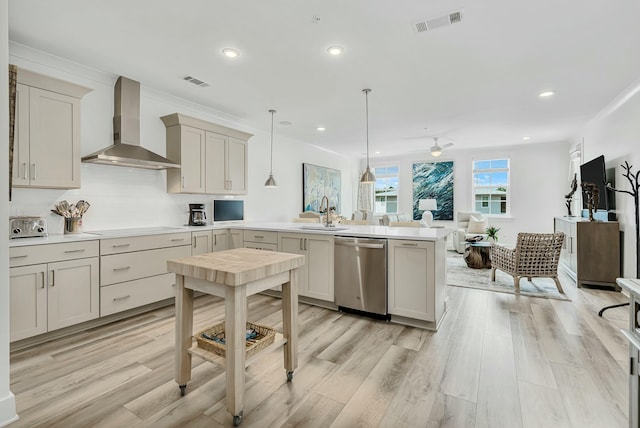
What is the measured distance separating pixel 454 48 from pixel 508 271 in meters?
3.05

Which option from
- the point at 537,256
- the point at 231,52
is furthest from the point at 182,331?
the point at 537,256

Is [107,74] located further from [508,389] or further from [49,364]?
[508,389]

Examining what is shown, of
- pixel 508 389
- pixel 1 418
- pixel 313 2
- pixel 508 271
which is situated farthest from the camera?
pixel 508 271

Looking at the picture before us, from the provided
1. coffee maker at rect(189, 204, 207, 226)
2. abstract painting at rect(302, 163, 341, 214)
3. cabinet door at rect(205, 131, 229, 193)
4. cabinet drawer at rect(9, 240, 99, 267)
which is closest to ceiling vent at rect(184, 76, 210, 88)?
cabinet door at rect(205, 131, 229, 193)

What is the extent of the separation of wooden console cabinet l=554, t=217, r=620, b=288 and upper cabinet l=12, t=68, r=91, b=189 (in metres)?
6.29

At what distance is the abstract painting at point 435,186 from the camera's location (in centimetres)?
859

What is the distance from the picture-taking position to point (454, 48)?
2.87m

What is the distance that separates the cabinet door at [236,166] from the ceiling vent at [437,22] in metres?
3.09

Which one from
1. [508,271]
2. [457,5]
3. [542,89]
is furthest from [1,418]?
[542,89]

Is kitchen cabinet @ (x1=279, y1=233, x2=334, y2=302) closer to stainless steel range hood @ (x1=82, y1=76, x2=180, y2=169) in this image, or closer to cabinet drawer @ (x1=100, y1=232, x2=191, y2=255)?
cabinet drawer @ (x1=100, y1=232, x2=191, y2=255)

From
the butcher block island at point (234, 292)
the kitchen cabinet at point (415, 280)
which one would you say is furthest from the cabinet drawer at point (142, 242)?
the kitchen cabinet at point (415, 280)

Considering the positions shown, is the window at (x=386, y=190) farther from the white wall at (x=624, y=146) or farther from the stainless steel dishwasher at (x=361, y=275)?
the stainless steel dishwasher at (x=361, y=275)

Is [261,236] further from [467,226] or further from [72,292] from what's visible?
[467,226]

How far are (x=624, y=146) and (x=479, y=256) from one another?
2483mm
